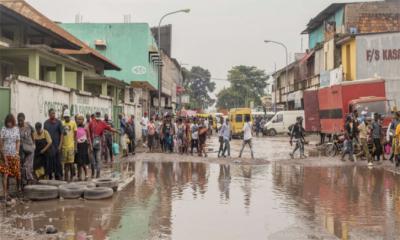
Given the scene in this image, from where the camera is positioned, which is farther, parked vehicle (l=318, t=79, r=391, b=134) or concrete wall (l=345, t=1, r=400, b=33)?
concrete wall (l=345, t=1, r=400, b=33)

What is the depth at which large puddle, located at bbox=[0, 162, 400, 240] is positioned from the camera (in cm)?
841

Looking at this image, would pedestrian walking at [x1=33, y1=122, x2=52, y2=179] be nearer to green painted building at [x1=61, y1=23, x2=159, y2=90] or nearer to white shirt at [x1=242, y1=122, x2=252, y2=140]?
white shirt at [x1=242, y1=122, x2=252, y2=140]

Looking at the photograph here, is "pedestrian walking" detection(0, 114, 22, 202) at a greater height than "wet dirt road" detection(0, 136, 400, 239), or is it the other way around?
"pedestrian walking" detection(0, 114, 22, 202)

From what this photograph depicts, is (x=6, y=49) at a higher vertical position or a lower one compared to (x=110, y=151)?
higher

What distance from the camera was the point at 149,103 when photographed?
52594 millimetres

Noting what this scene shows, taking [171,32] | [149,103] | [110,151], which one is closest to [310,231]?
[110,151]

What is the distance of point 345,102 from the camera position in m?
26.2

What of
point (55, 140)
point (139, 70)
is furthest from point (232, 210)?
point (139, 70)

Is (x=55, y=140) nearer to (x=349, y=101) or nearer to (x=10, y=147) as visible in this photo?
(x=10, y=147)

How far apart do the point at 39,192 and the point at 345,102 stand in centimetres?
1813

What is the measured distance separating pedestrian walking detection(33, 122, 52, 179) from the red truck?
14921 mm

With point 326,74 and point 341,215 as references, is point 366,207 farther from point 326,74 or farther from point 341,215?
point 326,74

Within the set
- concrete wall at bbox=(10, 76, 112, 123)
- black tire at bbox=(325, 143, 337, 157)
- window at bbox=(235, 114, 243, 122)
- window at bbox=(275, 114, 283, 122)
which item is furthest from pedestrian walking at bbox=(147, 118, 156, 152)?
window at bbox=(275, 114, 283, 122)

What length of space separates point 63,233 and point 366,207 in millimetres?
5473
